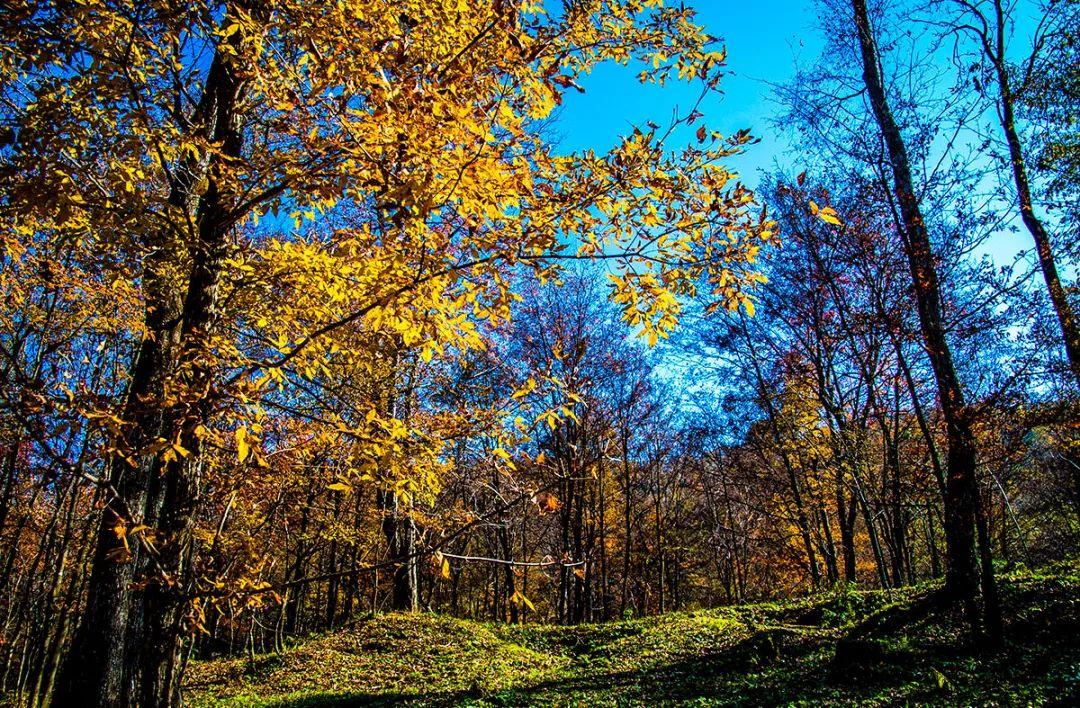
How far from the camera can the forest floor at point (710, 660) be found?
5.84m

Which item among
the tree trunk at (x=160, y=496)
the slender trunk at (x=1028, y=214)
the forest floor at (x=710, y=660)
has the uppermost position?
the slender trunk at (x=1028, y=214)

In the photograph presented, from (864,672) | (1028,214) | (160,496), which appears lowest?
(864,672)

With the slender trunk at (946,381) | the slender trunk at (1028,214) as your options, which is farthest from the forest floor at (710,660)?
the slender trunk at (1028,214)

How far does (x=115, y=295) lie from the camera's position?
25.3 ft

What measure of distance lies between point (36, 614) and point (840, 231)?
2677 centimetres

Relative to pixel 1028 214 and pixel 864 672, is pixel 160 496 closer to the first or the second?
pixel 864 672

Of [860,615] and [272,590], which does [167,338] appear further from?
[860,615]

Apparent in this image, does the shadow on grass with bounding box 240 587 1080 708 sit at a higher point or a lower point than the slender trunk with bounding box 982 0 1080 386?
lower

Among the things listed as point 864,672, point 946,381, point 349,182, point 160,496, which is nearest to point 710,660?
point 864,672

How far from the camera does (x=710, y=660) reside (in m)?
8.10

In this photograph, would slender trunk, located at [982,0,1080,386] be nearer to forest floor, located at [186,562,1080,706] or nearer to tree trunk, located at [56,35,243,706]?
forest floor, located at [186,562,1080,706]

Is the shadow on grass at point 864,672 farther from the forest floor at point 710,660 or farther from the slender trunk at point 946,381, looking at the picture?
the slender trunk at point 946,381

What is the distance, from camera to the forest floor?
19.1 ft

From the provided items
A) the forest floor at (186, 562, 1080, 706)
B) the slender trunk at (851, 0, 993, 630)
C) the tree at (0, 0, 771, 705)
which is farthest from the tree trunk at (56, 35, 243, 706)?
the slender trunk at (851, 0, 993, 630)
